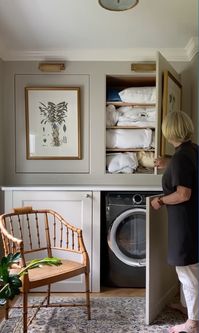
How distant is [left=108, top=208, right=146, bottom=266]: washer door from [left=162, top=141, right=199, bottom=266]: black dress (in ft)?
2.89

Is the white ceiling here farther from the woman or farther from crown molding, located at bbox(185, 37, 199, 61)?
the woman

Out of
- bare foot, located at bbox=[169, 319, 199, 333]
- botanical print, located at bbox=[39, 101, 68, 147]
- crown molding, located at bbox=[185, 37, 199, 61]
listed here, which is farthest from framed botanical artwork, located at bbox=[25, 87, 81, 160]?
bare foot, located at bbox=[169, 319, 199, 333]

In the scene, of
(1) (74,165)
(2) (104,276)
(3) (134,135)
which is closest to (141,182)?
(3) (134,135)

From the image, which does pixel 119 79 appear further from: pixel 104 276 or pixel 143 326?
pixel 143 326

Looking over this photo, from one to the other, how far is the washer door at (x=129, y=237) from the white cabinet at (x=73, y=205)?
0.17m

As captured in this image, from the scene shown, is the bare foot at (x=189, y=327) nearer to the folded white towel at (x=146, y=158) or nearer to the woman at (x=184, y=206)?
the woman at (x=184, y=206)

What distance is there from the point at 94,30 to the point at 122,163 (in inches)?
47.2

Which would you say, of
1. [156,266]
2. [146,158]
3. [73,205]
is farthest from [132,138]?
[156,266]

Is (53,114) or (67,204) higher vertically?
(53,114)

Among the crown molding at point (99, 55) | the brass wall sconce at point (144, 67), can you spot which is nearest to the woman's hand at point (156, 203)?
the brass wall sconce at point (144, 67)

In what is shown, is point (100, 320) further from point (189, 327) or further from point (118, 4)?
point (118, 4)

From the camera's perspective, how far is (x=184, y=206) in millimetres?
2068

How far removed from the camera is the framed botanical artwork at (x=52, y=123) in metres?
3.20

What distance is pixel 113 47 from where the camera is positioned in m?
3.08
